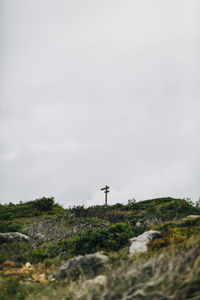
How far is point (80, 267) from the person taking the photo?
6262mm

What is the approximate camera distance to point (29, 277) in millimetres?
6723

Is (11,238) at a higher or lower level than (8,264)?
higher

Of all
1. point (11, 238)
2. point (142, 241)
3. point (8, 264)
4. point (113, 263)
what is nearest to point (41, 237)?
point (11, 238)

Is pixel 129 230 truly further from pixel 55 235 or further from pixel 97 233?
pixel 55 235

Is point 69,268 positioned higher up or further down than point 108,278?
further down

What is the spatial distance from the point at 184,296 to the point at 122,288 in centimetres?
80

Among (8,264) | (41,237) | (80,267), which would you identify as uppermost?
(41,237)

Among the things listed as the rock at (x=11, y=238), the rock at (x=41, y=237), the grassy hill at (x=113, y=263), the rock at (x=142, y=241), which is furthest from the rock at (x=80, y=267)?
the rock at (x=11, y=238)

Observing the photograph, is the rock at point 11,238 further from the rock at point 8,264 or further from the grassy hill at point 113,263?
the rock at point 8,264

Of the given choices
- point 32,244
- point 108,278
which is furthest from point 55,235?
point 108,278

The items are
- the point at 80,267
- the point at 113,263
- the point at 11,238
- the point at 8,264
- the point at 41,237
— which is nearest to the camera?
the point at 80,267

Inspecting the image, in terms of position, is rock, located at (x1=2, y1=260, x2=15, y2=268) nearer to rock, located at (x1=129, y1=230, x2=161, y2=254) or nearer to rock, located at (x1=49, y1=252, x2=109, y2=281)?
rock, located at (x1=49, y1=252, x2=109, y2=281)

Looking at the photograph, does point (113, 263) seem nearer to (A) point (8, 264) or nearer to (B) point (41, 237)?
(A) point (8, 264)

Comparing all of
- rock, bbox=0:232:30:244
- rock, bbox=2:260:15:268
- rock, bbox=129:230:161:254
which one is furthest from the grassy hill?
rock, bbox=0:232:30:244
